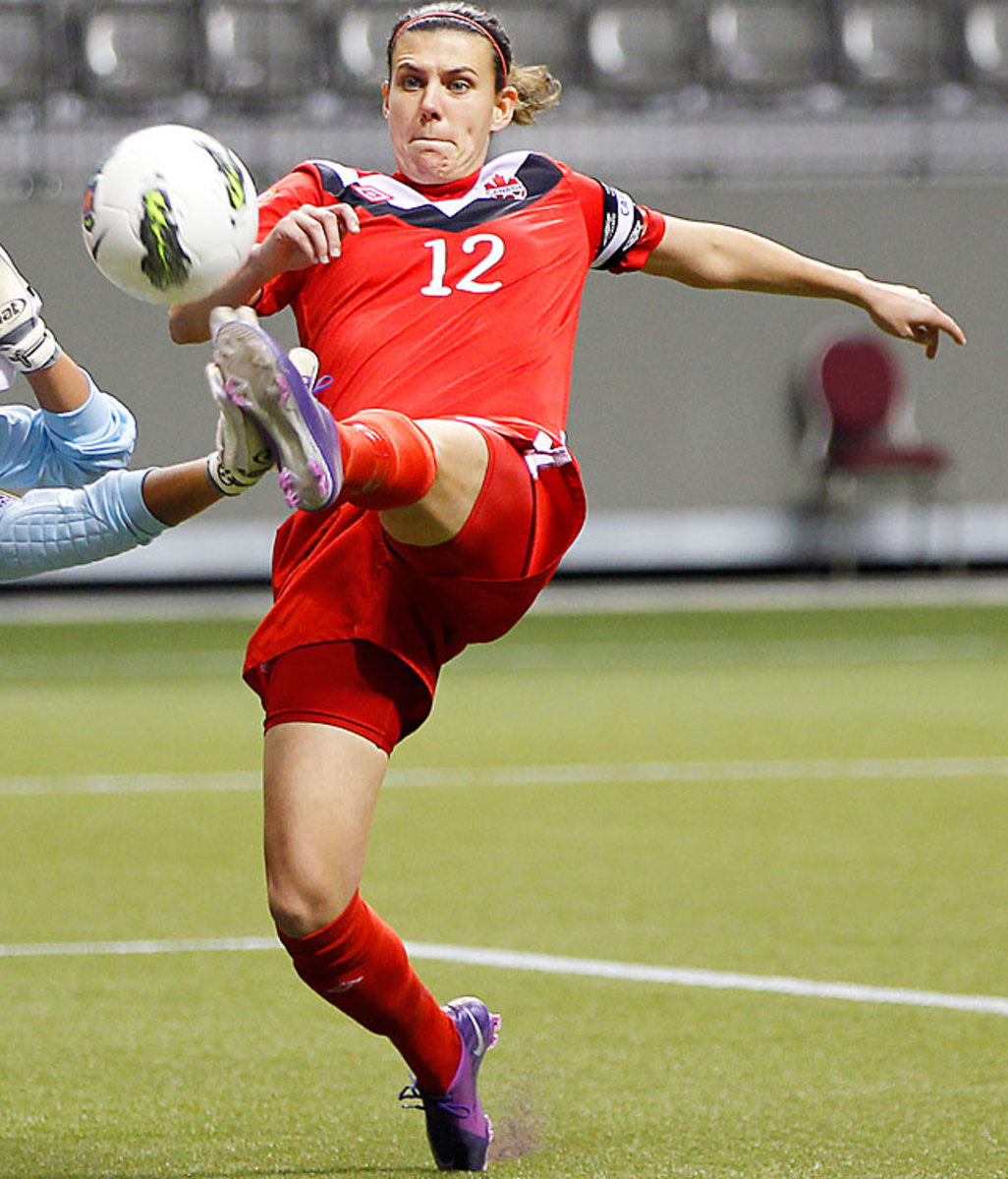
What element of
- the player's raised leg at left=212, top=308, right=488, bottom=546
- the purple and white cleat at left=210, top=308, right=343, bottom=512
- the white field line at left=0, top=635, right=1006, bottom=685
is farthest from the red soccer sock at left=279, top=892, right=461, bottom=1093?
the white field line at left=0, top=635, right=1006, bottom=685

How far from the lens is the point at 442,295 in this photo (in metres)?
3.45

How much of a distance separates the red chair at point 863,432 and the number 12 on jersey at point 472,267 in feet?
37.8

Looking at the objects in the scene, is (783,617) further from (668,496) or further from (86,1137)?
(86,1137)

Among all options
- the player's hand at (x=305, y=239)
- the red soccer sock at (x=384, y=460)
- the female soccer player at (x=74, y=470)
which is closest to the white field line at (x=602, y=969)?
the female soccer player at (x=74, y=470)

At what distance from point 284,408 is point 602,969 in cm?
234

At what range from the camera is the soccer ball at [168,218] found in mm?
3193

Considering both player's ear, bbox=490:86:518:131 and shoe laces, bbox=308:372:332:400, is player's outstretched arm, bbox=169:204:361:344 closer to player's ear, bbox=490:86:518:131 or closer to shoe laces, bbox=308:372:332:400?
shoe laces, bbox=308:372:332:400

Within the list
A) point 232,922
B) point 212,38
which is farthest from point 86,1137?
point 212,38

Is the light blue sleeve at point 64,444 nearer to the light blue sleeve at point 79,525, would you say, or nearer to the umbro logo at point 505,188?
the light blue sleeve at point 79,525

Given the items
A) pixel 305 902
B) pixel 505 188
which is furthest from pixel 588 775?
pixel 305 902

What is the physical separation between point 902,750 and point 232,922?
371cm

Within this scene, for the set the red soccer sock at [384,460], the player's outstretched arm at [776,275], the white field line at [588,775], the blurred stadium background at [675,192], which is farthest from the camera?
the blurred stadium background at [675,192]

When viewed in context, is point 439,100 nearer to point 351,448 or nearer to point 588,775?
point 351,448

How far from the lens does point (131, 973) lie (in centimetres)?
477
